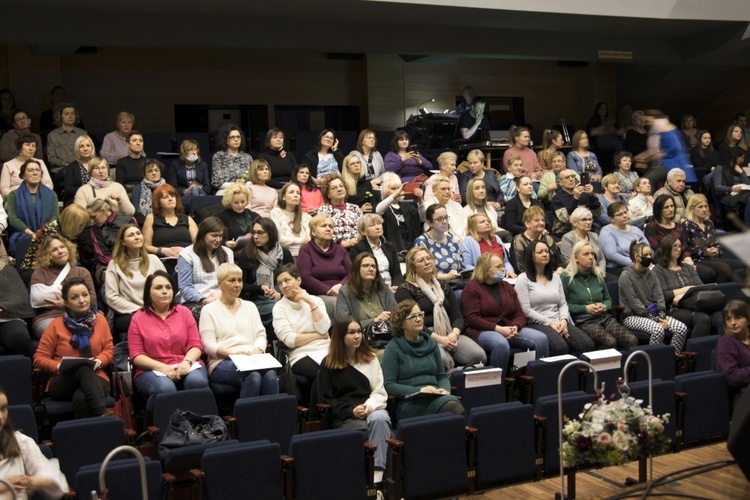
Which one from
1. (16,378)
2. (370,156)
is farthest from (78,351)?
(370,156)

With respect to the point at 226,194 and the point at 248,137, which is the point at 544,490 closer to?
the point at 226,194

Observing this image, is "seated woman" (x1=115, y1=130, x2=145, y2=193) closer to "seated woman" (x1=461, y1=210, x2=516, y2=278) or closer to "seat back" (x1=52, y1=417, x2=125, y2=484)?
"seated woman" (x1=461, y1=210, x2=516, y2=278)

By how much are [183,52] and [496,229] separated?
16.3 feet

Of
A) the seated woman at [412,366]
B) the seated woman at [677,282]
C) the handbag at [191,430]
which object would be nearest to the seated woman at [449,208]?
the seated woman at [677,282]

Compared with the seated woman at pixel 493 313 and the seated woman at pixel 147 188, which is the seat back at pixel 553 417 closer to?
the seated woman at pixel 493 313

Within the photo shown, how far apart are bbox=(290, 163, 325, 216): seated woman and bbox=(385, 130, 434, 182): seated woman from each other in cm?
109

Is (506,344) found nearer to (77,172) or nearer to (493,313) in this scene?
(493,313)

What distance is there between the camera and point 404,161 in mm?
8250

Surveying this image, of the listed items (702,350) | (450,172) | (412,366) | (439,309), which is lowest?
(702,350)

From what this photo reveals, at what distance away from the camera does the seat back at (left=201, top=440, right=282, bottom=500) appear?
12.7 ft

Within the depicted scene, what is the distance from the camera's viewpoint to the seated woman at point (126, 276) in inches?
215

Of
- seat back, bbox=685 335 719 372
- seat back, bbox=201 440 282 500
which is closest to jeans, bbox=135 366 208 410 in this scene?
seat back, bbox=201 440 282 500

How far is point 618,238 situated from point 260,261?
3097 millimetres

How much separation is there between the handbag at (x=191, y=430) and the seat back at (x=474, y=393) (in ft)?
4.69
